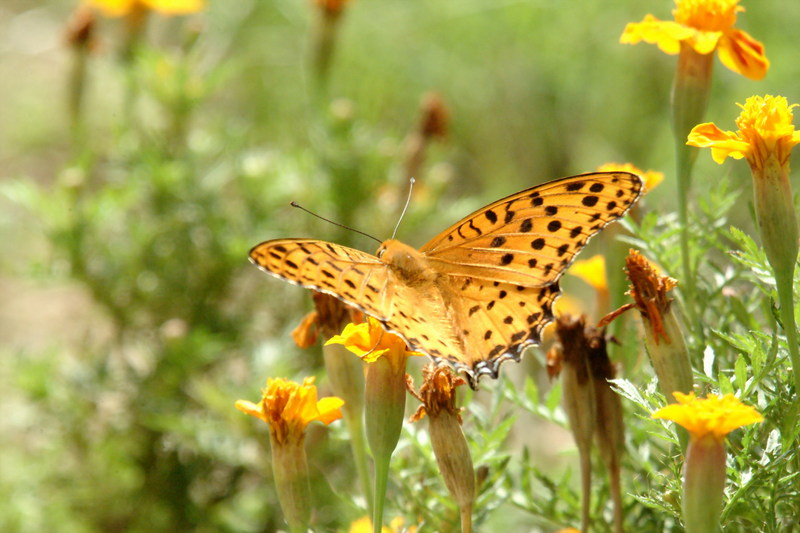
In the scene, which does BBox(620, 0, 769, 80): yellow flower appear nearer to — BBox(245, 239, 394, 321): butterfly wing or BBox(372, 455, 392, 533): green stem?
BBox(245, 239, 394, 321): butterfly wing

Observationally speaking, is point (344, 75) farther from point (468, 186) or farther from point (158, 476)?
point (158, 476)

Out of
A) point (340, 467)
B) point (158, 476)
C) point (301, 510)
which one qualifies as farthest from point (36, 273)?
point (301, 510)

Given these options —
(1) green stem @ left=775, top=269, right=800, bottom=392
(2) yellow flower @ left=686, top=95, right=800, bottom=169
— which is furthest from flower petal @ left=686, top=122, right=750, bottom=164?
(1) green stem @ left=775, top=269, right=800, bottom=392

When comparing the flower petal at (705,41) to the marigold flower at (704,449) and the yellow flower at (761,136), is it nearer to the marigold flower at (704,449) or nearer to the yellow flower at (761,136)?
the yellow flower at (761,136)

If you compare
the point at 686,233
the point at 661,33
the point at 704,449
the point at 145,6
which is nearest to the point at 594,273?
the point at 686,233

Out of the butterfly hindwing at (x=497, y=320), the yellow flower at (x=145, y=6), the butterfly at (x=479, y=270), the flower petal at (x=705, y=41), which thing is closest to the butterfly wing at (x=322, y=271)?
the butterfly at (x=479, y=270)

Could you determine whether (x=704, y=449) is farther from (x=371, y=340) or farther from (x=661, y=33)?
(x=661, y=33)

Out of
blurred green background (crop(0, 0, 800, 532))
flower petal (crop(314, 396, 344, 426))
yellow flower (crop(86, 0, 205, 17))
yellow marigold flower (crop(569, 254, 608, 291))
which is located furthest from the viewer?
yellow flower (crop(86, 0, 205, 17))
